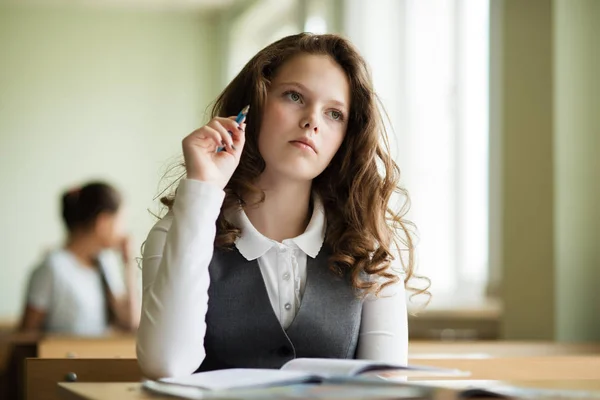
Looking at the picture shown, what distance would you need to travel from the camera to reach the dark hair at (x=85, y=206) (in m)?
5.29

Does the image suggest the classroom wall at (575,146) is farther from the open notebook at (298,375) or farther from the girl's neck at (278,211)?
the open notebook at (298,375)

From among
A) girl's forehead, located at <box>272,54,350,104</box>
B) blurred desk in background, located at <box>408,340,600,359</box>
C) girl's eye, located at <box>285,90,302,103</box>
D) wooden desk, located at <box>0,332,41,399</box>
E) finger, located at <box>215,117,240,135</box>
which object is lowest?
wooden desk, located at <box>0,332,41,399</box>

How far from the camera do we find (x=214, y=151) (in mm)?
1766

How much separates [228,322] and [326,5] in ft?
16.9

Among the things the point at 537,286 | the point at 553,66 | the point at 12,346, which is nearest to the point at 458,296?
the point at 537,286

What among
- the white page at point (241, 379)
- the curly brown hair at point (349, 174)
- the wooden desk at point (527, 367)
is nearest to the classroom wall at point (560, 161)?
the wooden desk at point (527, 367)

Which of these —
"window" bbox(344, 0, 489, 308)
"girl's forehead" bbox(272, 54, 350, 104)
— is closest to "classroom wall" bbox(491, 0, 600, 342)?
"window" bbox(344, 0, 489, 308)

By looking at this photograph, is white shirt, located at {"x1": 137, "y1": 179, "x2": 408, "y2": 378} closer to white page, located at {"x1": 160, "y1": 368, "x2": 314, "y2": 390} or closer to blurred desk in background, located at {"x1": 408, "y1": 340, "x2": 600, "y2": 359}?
white page, located at {"x1": 160, "y1": 368, "x2": 314, "y2": 390}

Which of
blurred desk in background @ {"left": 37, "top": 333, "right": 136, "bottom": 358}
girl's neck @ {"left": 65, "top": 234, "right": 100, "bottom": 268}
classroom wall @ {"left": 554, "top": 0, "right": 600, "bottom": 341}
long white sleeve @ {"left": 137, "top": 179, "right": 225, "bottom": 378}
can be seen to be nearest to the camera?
long white sleeve @ {"left": 137, "top": 179, "right": 225, "bottom": 378}

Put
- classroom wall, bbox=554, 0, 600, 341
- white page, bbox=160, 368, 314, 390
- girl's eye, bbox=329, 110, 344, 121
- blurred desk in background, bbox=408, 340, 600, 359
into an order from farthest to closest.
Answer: classroom wall, bbox=554, 0, 600, 341, blurred desk in background, bbox=408, 340, 600, 359, girl's eye, bbox=329, 110, 344, 121, white page, bbox=160, 368, 314, 390

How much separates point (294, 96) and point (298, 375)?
29.7 inches

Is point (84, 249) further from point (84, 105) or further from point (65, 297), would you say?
point (84, 105)

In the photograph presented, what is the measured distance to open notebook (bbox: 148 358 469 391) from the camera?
1257 mm

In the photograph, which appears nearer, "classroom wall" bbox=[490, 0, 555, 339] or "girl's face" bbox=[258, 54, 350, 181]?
"girl's face" bbox=[258, 54, 350, 181]
